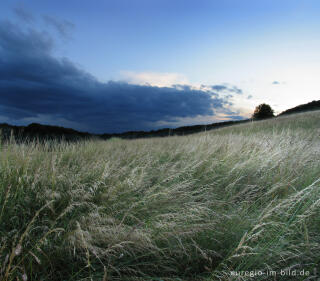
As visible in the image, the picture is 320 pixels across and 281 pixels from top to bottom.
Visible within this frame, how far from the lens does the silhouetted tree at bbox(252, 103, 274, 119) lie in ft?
143

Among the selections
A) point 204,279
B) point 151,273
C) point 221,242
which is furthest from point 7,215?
point 221,242

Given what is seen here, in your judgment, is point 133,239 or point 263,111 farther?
point 263,111

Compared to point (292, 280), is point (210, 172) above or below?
above

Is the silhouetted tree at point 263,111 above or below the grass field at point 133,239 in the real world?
above

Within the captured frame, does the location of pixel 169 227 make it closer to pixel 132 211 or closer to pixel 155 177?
pixel 132 211

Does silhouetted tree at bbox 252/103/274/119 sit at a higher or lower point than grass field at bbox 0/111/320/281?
higher

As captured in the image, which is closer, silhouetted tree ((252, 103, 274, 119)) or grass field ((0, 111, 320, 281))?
grass field ((0, 111, 320, 281))

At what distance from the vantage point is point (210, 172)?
4293 millimetres

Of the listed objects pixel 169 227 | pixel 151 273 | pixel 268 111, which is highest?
pixel 268 111

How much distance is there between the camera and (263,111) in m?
44.3

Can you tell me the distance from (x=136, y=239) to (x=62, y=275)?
2.23 ft

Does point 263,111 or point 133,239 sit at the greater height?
point 263,111

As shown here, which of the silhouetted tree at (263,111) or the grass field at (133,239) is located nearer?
the grass field at (133,239)

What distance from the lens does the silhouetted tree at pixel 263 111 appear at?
143 feet
